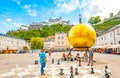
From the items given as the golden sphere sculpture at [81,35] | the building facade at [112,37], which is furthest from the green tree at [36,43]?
the golden sphere sculpture at [81,35]

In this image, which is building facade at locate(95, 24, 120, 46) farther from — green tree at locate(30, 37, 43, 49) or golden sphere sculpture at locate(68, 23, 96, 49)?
green tree at locate(30, 37, 43, 49)

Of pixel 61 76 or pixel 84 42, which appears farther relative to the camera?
pixel 61 76

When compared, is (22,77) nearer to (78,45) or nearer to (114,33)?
(78,45)

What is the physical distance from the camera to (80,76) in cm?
1173

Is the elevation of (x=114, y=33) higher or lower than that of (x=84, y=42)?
higher

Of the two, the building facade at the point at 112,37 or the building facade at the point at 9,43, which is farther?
the building facade at the point at 9,43

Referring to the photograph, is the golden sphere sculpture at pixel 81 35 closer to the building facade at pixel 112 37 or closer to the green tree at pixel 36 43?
the building facade at pixel 112 37

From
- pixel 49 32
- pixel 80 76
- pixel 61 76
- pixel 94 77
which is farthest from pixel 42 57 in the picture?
pixel 49 32

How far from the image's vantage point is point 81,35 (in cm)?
158

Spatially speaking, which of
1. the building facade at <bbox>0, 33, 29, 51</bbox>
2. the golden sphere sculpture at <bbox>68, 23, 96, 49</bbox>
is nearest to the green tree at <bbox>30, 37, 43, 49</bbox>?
the building facade at <bbox>0, 33, 29, 51</bbox>

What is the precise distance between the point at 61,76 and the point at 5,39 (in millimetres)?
89907

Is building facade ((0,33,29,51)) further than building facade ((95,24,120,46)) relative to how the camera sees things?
Yes

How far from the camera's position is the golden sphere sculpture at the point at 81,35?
156 cm

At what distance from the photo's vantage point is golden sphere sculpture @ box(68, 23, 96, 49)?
1.56m
